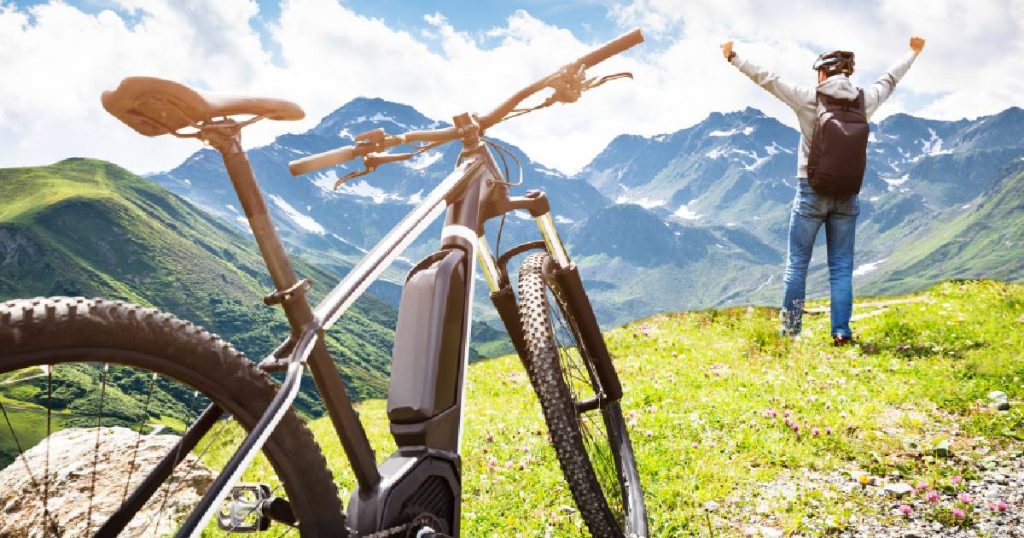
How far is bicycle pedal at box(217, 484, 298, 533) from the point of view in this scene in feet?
9.91

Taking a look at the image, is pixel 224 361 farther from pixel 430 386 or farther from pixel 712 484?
pixel 712 484

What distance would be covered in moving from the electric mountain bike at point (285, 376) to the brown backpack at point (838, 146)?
20.5 feet

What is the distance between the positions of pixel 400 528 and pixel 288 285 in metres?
1.34

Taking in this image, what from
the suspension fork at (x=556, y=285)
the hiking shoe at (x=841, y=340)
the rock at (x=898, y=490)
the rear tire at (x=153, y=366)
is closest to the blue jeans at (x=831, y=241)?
the hiking shoe at (x=841, y=340)

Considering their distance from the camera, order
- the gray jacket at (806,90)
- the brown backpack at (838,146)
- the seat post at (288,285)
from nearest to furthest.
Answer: the seat post at (288,285), the brown backpack at (838,146), the gray jacket at (806,90)

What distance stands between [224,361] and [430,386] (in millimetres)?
1145

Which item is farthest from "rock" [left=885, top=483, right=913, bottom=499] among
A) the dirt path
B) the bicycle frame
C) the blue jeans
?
the dirt path

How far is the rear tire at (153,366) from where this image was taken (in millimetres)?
2254

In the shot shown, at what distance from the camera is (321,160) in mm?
3406

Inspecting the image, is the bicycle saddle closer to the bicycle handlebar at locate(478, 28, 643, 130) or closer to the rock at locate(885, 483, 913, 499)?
the bicycle handlebar at locate(478, 28, 643, 130)

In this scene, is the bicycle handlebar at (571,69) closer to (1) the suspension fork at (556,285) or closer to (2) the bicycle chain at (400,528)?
(1) the suspension fork at (556,285)

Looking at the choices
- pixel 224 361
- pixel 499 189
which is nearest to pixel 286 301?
pixel 224 361

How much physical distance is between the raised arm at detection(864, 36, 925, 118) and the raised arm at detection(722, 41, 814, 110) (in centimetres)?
104

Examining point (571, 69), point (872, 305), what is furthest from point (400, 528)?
point (872, 305)
